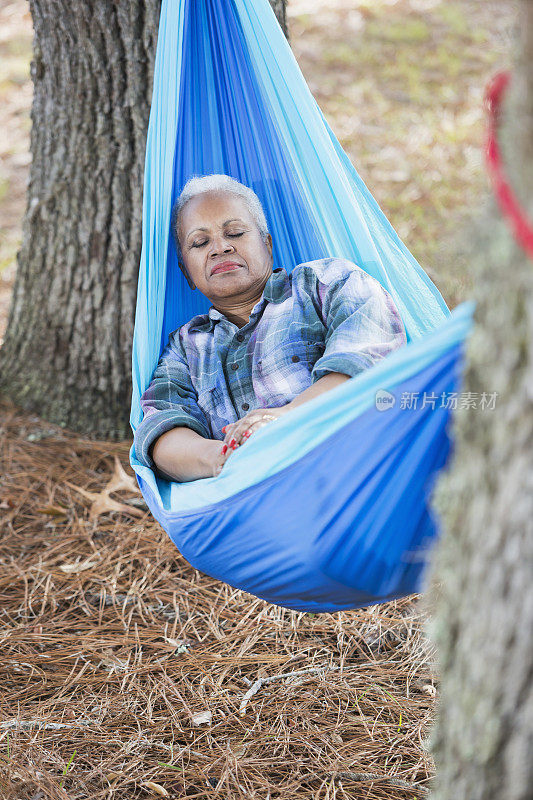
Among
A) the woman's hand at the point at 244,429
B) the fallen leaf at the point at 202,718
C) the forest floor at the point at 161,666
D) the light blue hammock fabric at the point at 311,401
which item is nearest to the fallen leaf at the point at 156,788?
the forest floor at the point at 161,666

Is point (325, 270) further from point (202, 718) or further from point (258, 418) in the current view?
point (202, 718)

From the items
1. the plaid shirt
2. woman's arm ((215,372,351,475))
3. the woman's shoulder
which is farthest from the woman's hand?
the woman's shoulder

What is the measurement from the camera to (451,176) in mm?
4090

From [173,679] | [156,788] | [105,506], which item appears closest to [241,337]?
[105,506]

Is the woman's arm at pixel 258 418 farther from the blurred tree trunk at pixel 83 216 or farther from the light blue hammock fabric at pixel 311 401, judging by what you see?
the blurred tree trunk at pixel 83 216

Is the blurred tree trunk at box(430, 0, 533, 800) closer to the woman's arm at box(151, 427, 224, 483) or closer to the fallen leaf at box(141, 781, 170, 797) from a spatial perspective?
the fallen leaf at box(141, 781, 170, 797)

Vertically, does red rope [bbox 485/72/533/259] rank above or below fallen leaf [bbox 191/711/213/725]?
above

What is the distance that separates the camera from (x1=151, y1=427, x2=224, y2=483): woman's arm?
1.47 m

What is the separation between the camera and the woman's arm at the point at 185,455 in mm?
1466

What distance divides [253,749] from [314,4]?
6185mm

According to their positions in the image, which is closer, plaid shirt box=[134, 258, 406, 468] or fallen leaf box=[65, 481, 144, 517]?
plaid shirt box=[134, 258, 406, 468]

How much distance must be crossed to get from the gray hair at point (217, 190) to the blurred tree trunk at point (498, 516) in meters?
1.20

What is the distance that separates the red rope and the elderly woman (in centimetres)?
69

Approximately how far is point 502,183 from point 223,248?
114cm
